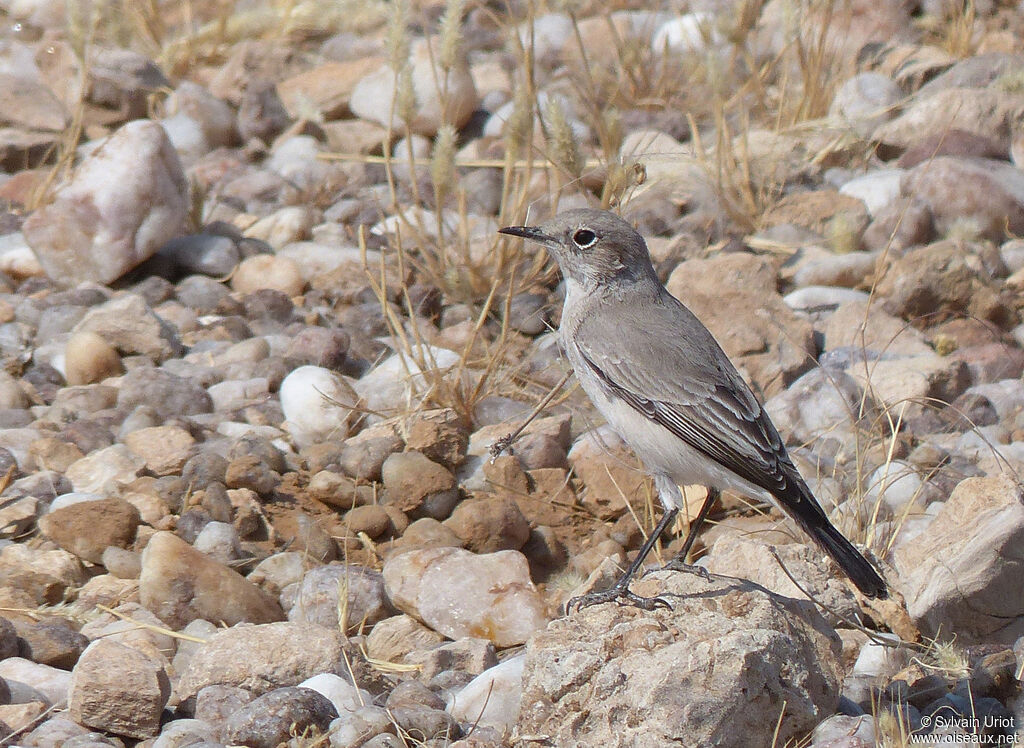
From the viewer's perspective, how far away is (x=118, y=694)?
3723mm

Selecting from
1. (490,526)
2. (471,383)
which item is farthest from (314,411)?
(490,526)

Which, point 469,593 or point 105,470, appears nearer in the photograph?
point 469,593

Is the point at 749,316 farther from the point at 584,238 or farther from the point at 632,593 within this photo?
the point at 632,593

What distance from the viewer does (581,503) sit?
5.77 m

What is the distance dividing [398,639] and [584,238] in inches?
69.3

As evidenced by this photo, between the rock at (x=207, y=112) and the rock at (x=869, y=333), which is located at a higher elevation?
the rock at (x=207, y=112)

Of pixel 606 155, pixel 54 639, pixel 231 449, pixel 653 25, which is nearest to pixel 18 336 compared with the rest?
pixel 231 449

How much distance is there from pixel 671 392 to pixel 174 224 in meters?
3.75

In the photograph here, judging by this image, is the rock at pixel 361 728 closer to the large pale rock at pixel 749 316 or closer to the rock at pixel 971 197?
the large pale rock at pixel 749 316

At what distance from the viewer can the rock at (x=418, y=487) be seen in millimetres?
5539

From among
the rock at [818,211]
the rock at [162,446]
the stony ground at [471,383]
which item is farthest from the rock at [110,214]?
the rock at [818,211]

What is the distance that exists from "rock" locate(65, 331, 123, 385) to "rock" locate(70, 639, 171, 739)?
9.05ft

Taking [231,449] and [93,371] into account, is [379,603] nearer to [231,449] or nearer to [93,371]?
[231,449]

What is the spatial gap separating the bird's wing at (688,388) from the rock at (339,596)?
119 cm
